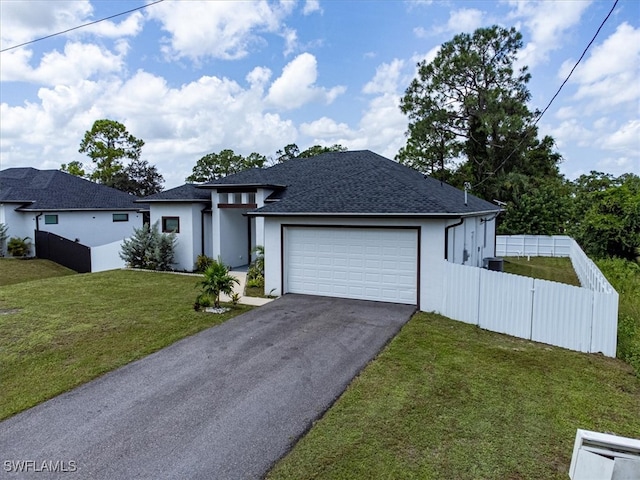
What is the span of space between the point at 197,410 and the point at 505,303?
20.9ft

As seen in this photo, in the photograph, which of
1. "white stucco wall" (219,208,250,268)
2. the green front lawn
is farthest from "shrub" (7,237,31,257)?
"white stucco wall" (219,208,250,268)

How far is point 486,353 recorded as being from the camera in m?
7.16

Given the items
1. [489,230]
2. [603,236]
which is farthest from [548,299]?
[603,236]

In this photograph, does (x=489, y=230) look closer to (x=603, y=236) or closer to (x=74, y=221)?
(x=603, y=236)

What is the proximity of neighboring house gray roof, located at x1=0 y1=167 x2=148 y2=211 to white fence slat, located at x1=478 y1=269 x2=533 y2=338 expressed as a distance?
1754 cm

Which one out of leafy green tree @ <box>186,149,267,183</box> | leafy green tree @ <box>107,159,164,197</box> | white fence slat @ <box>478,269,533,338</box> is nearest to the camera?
white fence slat @ <box>478,269,533,338</box>

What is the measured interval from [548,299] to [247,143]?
1135 inches

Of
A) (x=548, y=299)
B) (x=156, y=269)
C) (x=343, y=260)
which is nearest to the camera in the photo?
(x=548, y=299)

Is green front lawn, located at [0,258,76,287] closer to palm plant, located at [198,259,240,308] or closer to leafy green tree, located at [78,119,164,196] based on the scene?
palm plant, located at [198,259,240,308]

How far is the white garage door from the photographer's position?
33.6 feet

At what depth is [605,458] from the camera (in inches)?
130

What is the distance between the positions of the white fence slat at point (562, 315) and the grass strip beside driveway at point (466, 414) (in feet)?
0.98
